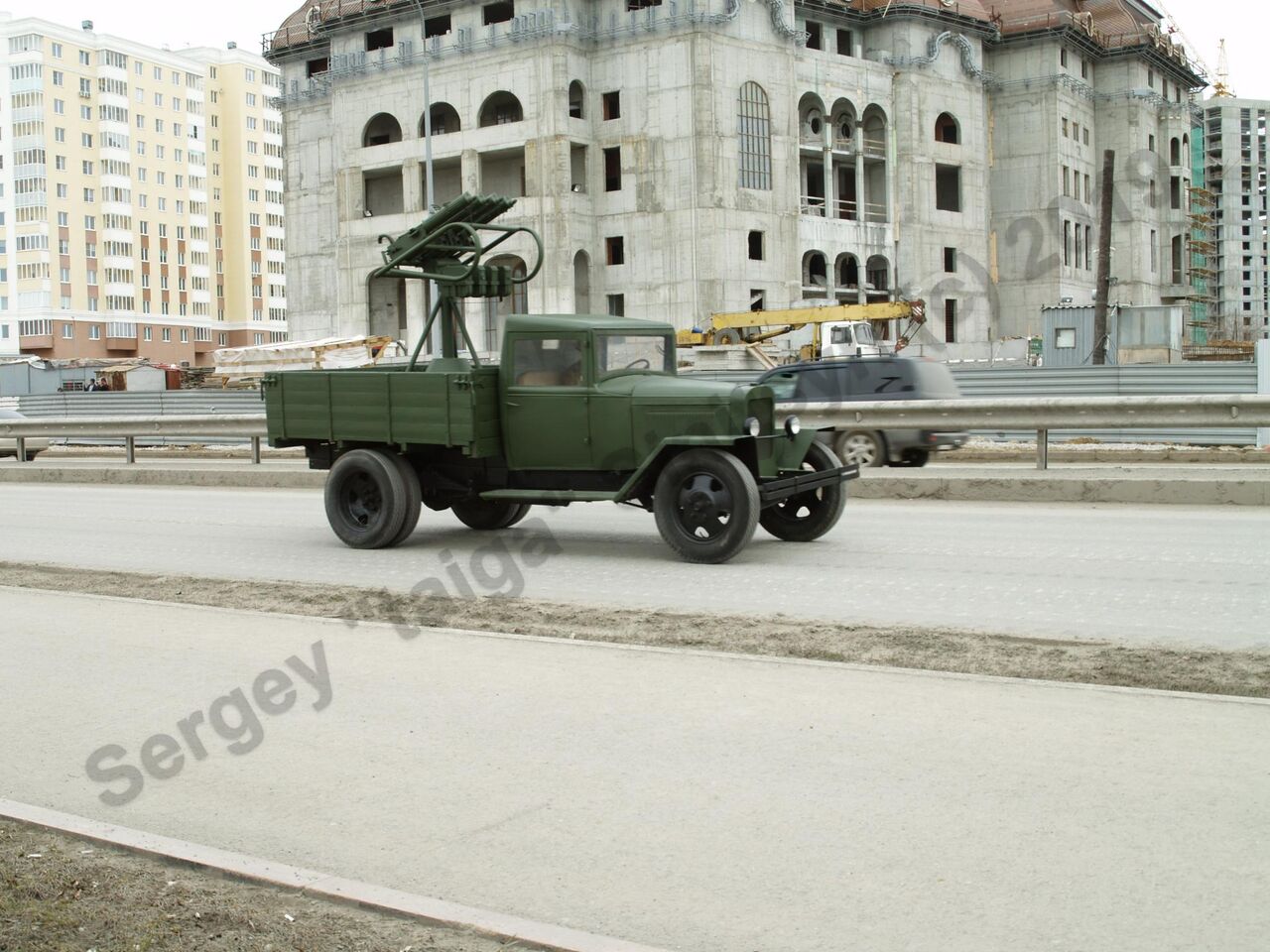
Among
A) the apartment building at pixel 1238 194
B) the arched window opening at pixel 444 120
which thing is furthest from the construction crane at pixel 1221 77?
the arched window opening at pixel 444 120

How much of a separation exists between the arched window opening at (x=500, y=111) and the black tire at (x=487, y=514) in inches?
2232

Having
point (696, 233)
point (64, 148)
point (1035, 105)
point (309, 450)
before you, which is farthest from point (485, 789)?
point (64, 148)

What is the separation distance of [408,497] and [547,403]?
64.6 inches

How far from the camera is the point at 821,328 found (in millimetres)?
47781

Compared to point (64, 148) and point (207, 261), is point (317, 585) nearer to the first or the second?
point (64, 148)

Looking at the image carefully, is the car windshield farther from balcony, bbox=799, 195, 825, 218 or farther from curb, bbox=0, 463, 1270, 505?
balcony, bbox=799, 195, 825, 218

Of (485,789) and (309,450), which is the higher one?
(309,450)

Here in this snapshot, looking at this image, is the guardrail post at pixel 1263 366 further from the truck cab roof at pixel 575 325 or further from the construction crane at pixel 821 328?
the construction crane at pixel 821 328

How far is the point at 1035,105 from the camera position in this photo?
262ft

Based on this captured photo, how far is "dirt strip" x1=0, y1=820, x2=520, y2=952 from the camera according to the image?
3.74m

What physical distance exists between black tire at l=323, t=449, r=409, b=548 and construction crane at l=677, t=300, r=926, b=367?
27.6m

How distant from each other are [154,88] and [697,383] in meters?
117

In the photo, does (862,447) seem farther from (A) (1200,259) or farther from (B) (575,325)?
(A) (1200,259)

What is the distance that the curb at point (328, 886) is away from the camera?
3715 millimetres
